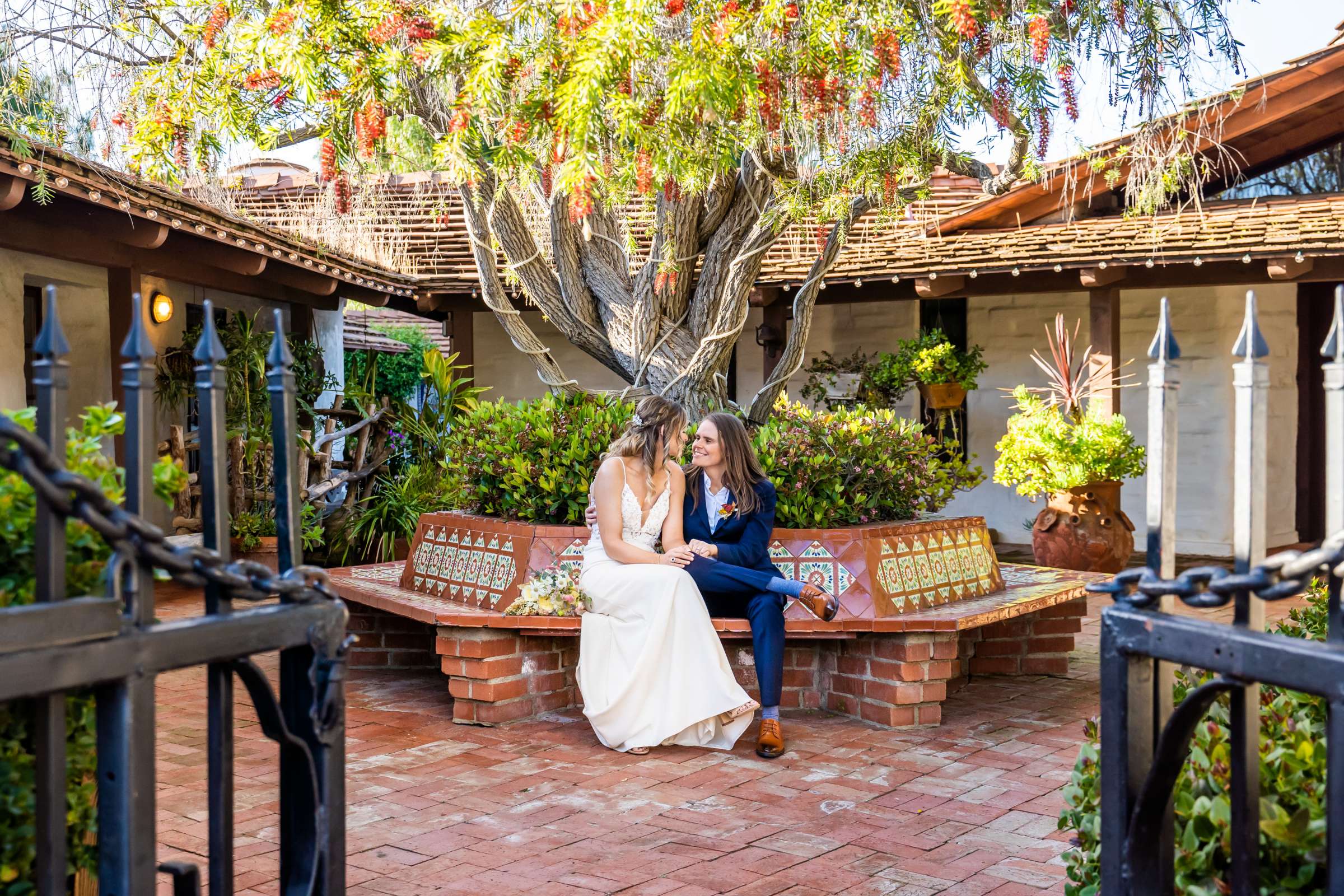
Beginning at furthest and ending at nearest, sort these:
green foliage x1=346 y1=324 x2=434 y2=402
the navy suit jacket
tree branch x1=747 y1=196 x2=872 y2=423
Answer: green foliage x1=346 y1=324 x2=434 y2=402, tree branch x1=747 y1=196 x2=872 y2=423, the navy suit jacket

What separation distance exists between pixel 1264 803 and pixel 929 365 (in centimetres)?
955

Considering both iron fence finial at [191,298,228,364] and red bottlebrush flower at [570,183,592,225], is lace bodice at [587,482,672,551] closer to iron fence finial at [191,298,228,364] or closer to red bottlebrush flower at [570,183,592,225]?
red bottlebrush flower at [570,183,592,225]

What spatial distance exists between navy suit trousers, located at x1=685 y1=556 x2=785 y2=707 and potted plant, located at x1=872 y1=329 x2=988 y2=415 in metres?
6.50

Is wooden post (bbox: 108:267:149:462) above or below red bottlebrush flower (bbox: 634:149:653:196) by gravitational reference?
below

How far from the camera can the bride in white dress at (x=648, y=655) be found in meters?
4.85

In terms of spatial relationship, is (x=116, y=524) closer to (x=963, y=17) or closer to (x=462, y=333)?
(x=963, y=17)

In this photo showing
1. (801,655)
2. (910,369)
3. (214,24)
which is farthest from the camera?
(910,369)

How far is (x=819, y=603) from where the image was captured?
514 centimetres

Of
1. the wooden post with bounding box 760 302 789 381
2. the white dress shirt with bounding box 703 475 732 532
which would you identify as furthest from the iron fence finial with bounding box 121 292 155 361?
the wooden post with bounding box 760 302 789 381

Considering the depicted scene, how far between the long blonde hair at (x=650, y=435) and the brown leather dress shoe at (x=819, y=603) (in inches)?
31.0

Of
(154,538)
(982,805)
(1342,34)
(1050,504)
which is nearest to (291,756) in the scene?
(154,538)

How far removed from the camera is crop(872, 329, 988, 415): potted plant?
1136 centimetres

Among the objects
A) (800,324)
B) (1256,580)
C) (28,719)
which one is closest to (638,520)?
(800,324)

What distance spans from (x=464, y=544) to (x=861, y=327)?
7.54 metres
